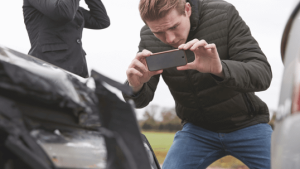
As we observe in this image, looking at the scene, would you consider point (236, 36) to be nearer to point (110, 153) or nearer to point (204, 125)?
point (204, 125)

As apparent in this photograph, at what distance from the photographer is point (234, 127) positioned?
1.80 metres

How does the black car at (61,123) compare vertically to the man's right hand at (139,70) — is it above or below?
above

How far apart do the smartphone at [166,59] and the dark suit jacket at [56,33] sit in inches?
31.5

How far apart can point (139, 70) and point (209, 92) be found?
22.0 inches

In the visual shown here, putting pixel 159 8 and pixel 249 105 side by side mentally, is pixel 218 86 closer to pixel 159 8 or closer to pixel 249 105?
pixel 249 105

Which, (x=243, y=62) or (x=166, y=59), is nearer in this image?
(x=166, y=59)

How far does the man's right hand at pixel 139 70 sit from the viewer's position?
141 centimetres

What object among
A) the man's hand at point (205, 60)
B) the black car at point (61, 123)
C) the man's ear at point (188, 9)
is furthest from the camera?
the man's ear at point (188, 9)

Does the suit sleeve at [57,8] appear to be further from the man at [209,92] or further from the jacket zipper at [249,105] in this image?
the jacket zipper at [249,105]

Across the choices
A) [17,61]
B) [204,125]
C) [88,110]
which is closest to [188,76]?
[204,125]

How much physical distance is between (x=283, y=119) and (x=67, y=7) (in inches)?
60.3

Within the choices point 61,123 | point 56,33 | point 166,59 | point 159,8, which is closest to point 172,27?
point 159,8

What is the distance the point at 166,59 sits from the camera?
1.38m

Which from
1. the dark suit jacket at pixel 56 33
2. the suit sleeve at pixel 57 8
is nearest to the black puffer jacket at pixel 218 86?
the dark suit jacket at pixel 56 33
